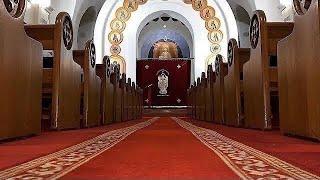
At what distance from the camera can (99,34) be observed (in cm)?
1628

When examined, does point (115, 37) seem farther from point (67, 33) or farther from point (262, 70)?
point (262, 70)

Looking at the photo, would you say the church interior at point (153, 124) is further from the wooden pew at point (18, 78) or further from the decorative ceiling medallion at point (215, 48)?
the decorative ceiling medallion at point (215, 48)

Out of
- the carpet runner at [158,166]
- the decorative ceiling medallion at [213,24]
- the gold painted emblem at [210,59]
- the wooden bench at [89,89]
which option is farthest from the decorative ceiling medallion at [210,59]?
the carpet runner at [158,166]

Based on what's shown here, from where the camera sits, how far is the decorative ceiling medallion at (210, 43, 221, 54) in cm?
1661

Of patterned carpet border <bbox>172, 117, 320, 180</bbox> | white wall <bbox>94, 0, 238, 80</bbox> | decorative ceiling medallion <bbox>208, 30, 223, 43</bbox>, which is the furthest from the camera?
decorative ceiling medallion <bbox>208, 30, 223, 43</bbox>

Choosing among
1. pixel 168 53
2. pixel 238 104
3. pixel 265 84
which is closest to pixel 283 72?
pixel 265 84

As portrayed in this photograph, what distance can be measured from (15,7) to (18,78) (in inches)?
22.1

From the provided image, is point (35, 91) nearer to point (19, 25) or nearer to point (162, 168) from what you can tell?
point (19, 25)

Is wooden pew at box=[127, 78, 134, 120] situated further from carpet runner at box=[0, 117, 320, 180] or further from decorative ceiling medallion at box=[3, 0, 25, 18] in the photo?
carpet runner at box=[0, 117, 320, 180]

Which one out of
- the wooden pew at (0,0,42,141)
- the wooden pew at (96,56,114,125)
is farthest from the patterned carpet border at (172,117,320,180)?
the wooden pew at (96,56,114,125)

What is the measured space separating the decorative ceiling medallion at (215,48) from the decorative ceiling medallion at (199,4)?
1.70 meters

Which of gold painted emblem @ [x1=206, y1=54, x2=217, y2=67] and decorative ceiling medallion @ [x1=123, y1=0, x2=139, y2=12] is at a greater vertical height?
decorative ceiling medallion @ [x1=123, y1=0, x2=139, y2=12]

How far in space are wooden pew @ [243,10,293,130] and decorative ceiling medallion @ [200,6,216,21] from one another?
12067 mm

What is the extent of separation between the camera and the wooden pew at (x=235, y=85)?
5.50 metres
